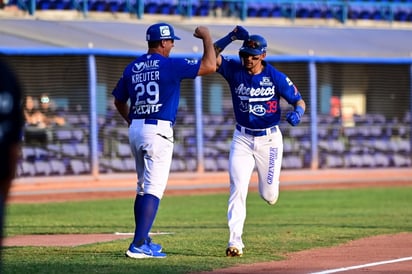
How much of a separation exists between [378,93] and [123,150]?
7880 millimetres

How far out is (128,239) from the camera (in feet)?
37.1

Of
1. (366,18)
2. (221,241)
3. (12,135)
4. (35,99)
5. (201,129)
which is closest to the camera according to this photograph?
(12,135)

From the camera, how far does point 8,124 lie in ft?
15.3

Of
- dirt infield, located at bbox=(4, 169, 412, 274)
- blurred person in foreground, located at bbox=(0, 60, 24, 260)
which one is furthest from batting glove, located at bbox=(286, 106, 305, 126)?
blurred person in foreground, located at bbox=(0, 60, 24, 260)

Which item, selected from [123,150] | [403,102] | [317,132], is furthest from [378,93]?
[123,150]

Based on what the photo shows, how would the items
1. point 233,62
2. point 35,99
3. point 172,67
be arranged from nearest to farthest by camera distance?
1. point 172,67
2. point 233,62
3. point 35,99

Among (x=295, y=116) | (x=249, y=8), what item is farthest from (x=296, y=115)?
(x=249, y=8)

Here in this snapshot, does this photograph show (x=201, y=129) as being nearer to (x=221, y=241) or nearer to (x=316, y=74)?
(x=316, y=74)

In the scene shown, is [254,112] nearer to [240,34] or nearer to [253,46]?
[253,46]

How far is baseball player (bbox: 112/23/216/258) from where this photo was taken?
9.12 meters

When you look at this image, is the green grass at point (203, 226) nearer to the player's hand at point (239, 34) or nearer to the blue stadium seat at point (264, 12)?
the player's hand at point (239, 34)

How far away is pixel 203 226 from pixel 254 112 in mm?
4270

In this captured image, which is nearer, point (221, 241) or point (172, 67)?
point (172, 67)

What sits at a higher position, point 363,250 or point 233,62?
point 233,62
